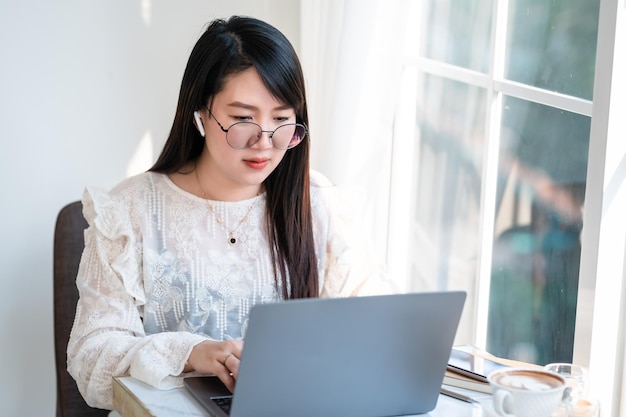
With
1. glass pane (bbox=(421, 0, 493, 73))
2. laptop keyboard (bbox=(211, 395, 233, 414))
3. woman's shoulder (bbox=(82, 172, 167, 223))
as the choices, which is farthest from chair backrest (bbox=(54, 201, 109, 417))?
glass pane (bbox=(421, 0, 493, 73))

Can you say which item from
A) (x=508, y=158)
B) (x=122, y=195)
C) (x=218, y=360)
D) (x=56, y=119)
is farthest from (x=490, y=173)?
(x=56, y=119)

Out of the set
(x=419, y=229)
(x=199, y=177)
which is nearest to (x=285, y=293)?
(x=199, y=177)

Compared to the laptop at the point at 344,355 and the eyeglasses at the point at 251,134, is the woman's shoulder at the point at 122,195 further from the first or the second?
the laptop at the point at 344,355

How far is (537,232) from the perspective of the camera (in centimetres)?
192

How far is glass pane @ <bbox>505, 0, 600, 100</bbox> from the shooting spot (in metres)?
1.74

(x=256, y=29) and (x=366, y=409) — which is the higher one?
(x=256, y=29)

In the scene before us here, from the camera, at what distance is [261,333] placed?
3.64ft

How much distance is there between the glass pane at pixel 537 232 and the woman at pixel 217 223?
1.23ft

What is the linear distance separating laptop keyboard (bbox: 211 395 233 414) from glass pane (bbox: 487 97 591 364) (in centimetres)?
82

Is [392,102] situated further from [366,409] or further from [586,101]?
[366,409]

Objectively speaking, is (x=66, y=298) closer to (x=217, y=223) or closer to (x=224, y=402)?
(x=217, y=223)

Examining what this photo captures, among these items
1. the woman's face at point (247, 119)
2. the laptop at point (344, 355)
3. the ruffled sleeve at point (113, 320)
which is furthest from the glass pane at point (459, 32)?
the laptop at point (344, 355)

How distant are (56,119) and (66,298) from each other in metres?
0.54

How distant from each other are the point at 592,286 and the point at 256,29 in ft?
2.54
